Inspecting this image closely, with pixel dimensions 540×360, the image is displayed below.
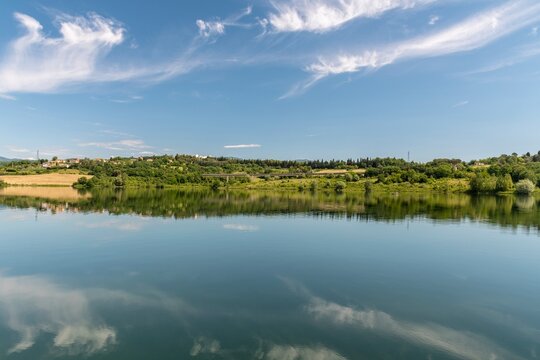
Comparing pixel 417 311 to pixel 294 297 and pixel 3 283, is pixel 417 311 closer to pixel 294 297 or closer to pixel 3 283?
pixel 294 297

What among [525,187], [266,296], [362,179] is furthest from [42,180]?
[525,187]

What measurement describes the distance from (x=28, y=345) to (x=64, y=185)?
16451 cm

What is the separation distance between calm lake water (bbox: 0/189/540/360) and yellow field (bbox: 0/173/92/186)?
134 metres

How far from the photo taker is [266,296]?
859 inches

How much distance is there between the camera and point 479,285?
2494cm

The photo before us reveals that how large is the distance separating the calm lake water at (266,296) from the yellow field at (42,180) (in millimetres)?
133937

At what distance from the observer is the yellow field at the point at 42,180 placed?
160 meters

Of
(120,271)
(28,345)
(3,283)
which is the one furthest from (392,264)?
(3,283)

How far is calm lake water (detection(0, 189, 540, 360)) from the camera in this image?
621 inches

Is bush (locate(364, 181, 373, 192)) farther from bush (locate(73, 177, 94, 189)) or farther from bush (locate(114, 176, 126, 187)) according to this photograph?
bush (locate(73, 177, 94, 189))

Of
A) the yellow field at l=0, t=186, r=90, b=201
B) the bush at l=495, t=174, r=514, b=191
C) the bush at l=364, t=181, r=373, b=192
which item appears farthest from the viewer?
the bush at l=364, t=181, r=373, b=192

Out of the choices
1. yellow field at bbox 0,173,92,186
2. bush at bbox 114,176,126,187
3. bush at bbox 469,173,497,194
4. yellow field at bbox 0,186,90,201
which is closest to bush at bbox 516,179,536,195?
bush at bbox 469,173,497,194

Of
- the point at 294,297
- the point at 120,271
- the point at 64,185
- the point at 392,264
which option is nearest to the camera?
the point at 294,297

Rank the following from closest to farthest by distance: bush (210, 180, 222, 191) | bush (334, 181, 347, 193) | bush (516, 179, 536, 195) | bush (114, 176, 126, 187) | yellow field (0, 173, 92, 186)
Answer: bush (516, 179, 536, 195) < yellow field (0, 173, 92, 186) < bush (334, 181, 347, 193) < bush (114, 176, 126, 187) < bush (210, 180, 222, 191)
